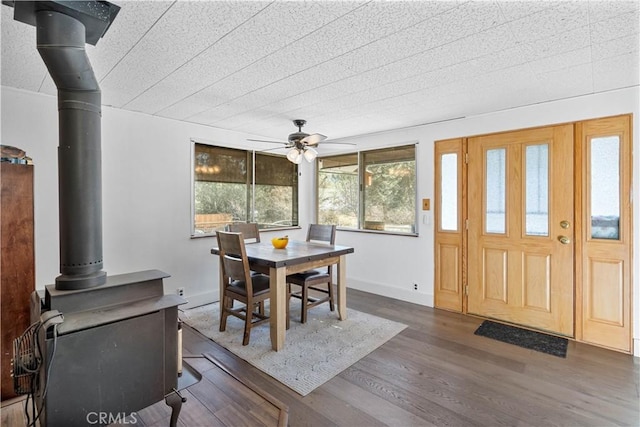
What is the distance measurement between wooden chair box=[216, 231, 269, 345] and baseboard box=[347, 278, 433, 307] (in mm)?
1844

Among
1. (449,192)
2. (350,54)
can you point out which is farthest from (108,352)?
(449,192)

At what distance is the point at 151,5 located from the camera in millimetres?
1516

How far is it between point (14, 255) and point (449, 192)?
13.0 feet

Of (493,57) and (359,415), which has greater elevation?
(493,57)

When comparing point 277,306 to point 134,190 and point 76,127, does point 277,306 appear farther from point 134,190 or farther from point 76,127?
point 134,190

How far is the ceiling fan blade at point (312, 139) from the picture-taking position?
10.0 feet

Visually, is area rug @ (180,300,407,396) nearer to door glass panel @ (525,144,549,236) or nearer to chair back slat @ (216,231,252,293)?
chair back slat @ (216,231,252,293)

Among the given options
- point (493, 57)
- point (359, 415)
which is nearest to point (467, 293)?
point (359, 415)

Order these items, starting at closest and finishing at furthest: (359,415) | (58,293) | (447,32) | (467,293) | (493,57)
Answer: (58,293) < (447,32) < (359,415) < (493,57) < (467,293)

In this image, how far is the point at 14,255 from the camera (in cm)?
197

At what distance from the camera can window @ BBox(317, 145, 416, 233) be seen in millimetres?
4148

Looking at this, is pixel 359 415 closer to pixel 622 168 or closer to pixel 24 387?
pixel 24 387

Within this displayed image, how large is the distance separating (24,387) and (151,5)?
207 cm

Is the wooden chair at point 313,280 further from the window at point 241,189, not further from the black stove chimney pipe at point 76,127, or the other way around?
the black stove chimney pipe at point 76,127
